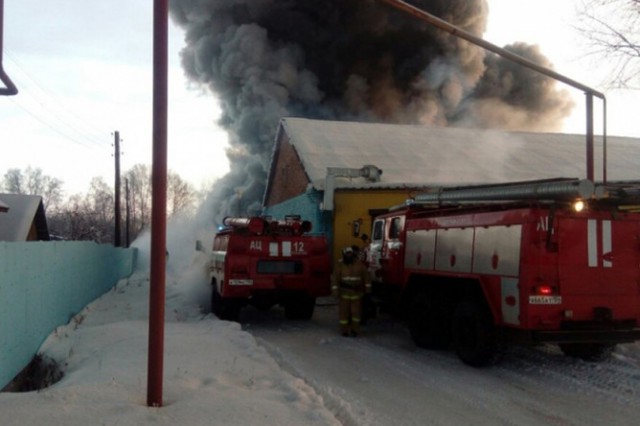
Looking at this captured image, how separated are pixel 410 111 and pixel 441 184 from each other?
2358cm

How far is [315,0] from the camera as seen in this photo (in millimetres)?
40875

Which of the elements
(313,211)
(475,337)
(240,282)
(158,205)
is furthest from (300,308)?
(158,205)

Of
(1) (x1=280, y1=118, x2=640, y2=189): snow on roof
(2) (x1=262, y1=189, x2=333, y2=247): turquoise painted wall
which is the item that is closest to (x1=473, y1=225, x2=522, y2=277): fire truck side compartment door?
(2) (x1=262, y1=189, x2=333, y2=247): turquoise painted wall

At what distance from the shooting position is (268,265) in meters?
11.9

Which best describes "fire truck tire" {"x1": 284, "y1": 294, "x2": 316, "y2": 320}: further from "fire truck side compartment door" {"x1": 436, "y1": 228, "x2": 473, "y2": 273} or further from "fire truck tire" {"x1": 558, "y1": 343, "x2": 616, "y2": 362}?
"fire truck tire" {"x1": 558, "y1": 343, "x2": 616, "y2": 362}

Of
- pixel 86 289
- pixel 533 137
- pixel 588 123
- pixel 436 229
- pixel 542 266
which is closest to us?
pixel 542 266

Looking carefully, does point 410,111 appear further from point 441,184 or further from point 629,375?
point 629,375

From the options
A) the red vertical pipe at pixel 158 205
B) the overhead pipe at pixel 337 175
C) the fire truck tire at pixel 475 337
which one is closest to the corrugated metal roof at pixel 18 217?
the overhead pipe at pixel 337 175

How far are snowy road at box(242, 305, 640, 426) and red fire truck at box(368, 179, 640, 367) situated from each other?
47cm

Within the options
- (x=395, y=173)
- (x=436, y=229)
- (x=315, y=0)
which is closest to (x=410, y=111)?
(x=315, y=0)

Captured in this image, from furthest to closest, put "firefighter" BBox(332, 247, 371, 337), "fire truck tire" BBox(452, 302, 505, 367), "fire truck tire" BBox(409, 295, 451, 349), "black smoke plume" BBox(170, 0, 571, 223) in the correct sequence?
"black smoke plume" BBox(170, 0, 571, 223) < "firefighter" BBox(332, 247, 371, 337) < "fire truck tire" BBox(409, 295, 451, 349) < "fire truck tire" BBox(452, 302, 505, 367)

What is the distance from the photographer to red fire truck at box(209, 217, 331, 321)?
1170 cm

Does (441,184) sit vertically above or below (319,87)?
below

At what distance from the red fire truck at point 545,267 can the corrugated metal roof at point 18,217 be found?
2387cm
